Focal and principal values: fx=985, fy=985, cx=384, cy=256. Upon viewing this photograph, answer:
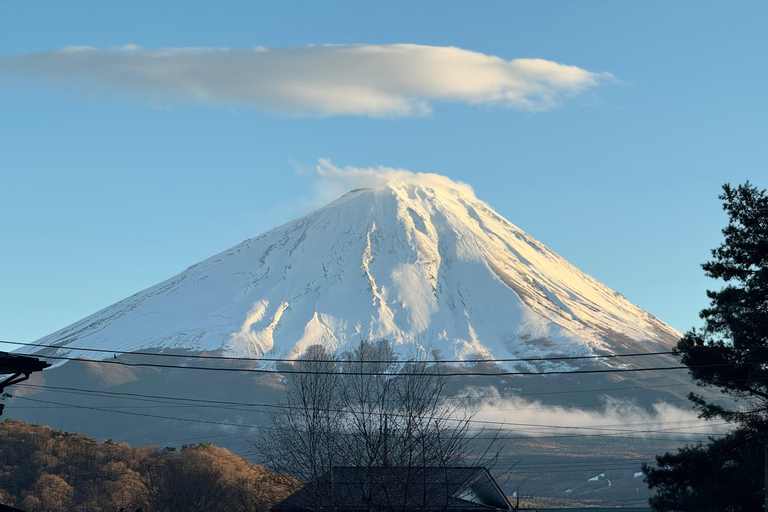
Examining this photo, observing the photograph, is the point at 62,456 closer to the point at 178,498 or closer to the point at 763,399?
the point at 178,498

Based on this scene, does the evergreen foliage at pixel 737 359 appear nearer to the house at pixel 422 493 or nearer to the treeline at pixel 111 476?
the house at pixel 422 493

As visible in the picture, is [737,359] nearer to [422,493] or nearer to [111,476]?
[422,493]

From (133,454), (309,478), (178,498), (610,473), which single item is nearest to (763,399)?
(309,478)

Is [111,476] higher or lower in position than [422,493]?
higher

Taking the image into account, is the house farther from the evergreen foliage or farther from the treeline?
the treeline

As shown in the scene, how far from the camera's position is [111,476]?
63969mm

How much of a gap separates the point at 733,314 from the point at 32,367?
846 inches

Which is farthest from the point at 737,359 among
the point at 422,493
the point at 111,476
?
the point at 111,476

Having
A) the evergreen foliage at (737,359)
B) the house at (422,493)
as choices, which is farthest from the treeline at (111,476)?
the evergreen foliage at (737,359)

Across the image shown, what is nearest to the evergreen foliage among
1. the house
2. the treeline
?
the house

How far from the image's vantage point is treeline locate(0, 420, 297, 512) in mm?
53594

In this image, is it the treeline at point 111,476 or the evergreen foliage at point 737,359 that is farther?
the treeline at point 111,476

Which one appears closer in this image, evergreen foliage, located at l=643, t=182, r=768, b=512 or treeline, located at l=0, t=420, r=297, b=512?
evergreen foliage, located at l=643, t=182, r=768, b=512

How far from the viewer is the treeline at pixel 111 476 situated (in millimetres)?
53594
